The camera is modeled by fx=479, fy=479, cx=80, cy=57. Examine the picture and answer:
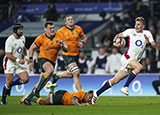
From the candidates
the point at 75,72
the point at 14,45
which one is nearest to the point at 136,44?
the point at 75,72

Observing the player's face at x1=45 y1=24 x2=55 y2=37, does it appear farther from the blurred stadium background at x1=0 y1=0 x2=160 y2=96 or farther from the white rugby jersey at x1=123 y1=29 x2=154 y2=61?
the blurred stadium background at x1=0 y1=0 x2=160 y2=96

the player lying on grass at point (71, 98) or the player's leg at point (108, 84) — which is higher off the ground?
the player's leg at point (108, 84)

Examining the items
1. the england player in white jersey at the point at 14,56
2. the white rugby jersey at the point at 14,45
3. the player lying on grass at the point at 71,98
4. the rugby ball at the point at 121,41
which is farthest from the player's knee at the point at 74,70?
the player lying on grass at the point at 71,98

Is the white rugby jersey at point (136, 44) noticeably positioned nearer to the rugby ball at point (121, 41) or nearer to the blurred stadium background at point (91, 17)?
the rugby ball at point (121, 41)

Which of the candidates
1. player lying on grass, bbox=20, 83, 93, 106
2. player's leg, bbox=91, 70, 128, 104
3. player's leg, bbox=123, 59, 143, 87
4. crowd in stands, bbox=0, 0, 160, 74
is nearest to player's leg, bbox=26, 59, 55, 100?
player lying on grass, bbox=20, 83, 93, 106

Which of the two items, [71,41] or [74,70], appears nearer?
[74,70]

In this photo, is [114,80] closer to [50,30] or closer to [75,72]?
[50,30]

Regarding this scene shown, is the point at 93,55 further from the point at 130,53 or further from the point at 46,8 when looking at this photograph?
the point at 130,53

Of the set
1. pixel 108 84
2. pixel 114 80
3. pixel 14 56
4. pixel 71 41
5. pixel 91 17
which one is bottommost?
pixel 108 84

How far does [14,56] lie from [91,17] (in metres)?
13.1

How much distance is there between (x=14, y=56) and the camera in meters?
14.3

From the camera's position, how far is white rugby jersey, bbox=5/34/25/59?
46.1 ft

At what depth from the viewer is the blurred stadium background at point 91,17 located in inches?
911

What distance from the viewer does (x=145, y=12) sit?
24.7 metres
